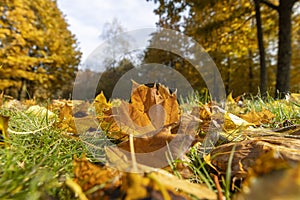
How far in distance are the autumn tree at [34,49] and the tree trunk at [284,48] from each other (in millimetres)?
4607

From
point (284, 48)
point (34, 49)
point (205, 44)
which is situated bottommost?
point (284, 48)

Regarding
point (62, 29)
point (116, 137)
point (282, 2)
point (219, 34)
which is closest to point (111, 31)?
point (62, 29)

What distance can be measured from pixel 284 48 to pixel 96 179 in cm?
536

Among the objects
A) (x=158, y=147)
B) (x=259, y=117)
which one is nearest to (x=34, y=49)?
(x=259, y=117)

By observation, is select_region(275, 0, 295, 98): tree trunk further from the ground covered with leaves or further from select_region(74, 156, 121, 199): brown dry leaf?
select_region(74, 156, 121, 199): brown dry leaf

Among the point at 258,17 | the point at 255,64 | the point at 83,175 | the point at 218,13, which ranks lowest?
the point at 83,175

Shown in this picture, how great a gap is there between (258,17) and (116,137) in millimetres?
6069

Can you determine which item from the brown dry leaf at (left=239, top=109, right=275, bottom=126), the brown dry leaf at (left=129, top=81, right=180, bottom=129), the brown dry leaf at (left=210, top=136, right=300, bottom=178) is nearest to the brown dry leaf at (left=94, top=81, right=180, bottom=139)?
the brown dry leaf at (left=129, top=81, right=180, bottom=129)

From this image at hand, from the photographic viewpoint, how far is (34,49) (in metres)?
10.7

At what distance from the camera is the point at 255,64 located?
947 centimetres

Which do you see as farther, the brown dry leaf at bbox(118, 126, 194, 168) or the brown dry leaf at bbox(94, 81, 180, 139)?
the brown dry leaf at bbox(94, 81, 180, 139)

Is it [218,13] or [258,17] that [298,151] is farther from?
[218,13]

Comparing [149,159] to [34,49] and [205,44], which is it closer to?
[205,44]

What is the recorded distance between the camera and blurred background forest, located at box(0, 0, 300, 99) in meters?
5.17
